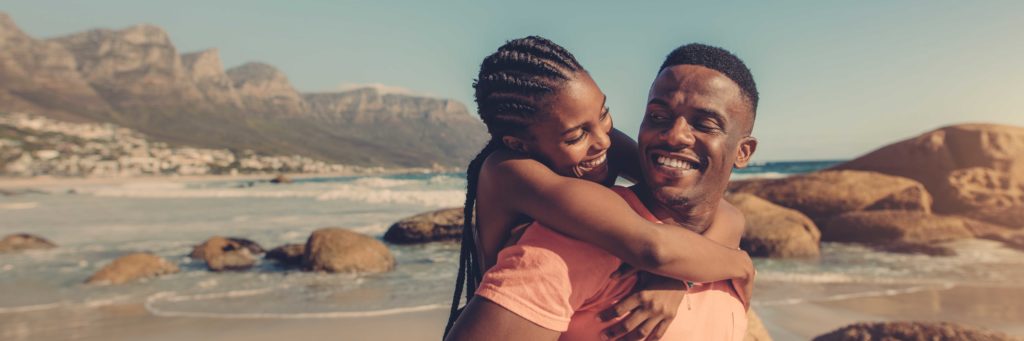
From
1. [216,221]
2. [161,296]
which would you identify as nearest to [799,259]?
[161,296]

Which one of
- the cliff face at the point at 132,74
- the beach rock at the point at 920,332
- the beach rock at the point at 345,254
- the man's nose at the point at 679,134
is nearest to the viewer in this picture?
the man's nose at the point at 679,134

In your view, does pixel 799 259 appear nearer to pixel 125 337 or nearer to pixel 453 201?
pixel 125 337

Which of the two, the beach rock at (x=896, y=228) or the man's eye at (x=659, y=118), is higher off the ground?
the man's eye at (x=659, y=118)

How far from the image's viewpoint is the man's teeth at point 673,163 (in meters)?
1.82

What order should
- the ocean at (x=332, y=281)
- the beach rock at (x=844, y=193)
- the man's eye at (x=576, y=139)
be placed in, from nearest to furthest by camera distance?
the man's eye at (x=576, y=139) → the ocean at (x=332, y=281) → the beach rock at (x=844, y=193)

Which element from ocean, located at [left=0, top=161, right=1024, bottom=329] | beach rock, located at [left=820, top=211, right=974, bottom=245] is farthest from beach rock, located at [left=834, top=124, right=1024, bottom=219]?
ocean, located at [left=0, top=161, right=1024, bottom=329]

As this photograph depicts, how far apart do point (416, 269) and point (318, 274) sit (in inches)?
63.9

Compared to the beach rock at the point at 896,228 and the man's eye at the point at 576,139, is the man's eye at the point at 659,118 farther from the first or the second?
the beach rock at the point at 896,228

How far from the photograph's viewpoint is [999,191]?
15461 millimetres

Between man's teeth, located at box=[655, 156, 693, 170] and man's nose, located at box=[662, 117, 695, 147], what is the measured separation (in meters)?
0.05

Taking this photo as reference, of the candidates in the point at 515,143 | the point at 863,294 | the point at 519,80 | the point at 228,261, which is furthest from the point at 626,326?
the point at 228,261

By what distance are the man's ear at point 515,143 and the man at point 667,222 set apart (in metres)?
0.29

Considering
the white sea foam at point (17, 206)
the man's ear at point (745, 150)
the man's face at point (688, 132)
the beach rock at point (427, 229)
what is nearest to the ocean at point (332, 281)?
the beach rock at point (427, 229)

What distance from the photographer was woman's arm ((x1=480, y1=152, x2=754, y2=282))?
5.25ft
